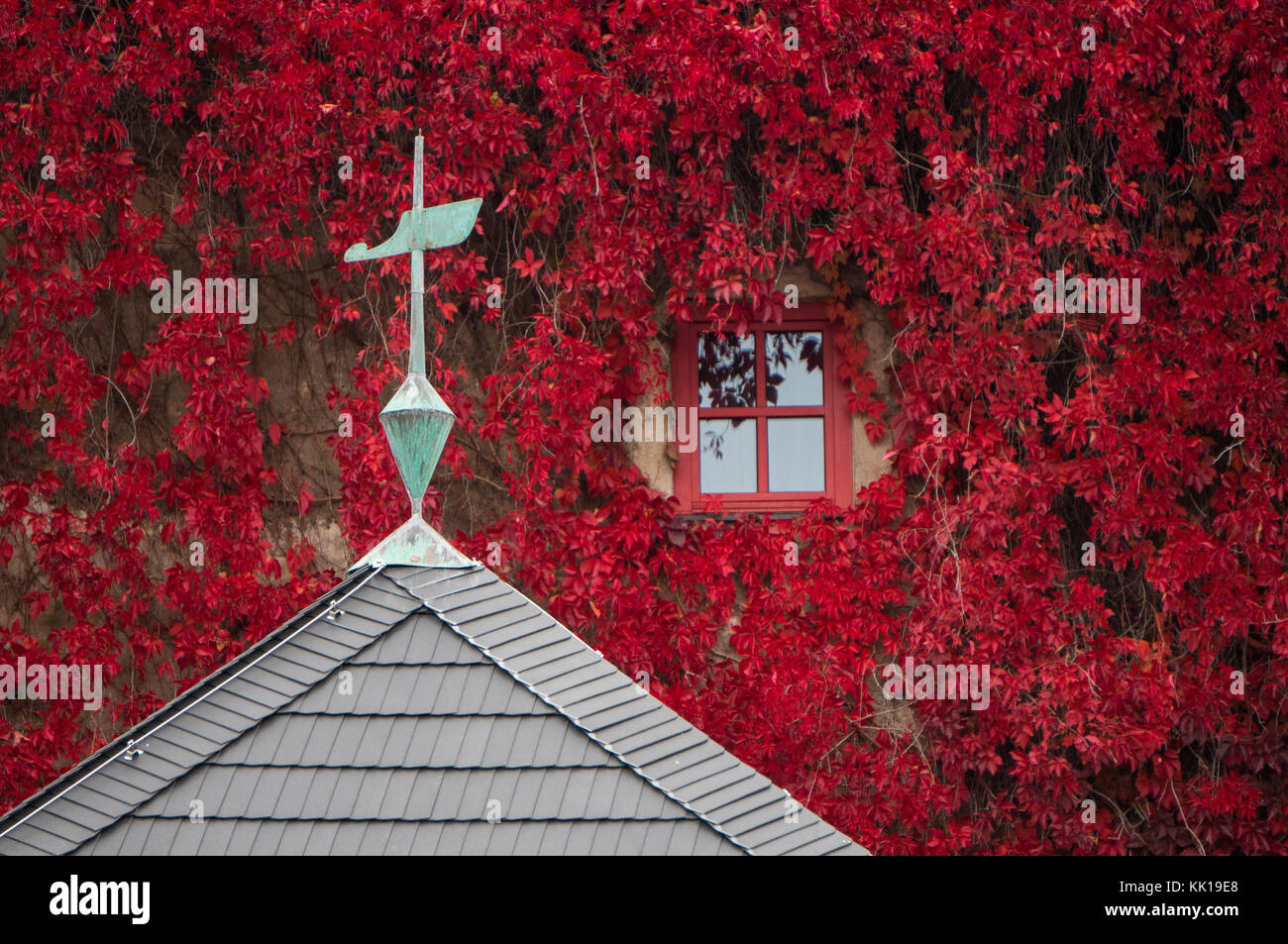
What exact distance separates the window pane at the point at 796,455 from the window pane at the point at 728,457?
0.33 ft

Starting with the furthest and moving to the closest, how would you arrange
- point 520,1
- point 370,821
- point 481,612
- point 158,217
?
1. point 158,217
2. point 520,1
3. point 481,612
4. point 370,821

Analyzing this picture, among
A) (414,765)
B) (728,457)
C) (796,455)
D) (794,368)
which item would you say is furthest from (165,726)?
(794,368)

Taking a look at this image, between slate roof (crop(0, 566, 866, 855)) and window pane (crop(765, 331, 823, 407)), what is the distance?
3813 millimetres

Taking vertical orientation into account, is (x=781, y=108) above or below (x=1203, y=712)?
above

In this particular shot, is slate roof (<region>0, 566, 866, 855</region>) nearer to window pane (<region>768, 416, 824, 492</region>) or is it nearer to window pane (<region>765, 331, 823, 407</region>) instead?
window pane (<region>768, 416, 824, 492</region>)

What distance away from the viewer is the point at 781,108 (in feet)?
22.0

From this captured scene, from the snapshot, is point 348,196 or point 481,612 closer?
point 481,612

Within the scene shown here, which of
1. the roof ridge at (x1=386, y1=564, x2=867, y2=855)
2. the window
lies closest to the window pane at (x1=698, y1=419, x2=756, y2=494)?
the window

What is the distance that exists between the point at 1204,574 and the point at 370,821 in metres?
4.75

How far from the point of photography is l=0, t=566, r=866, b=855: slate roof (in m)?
3.19

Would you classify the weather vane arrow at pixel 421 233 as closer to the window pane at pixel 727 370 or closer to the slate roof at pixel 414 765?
the slate roof at pixel 414 765

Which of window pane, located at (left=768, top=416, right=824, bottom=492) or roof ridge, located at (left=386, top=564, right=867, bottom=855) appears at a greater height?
window pane, located at (left=768, top=416, right=824, bottom=492)

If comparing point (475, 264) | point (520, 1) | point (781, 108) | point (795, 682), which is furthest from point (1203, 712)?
point (520, 1)
